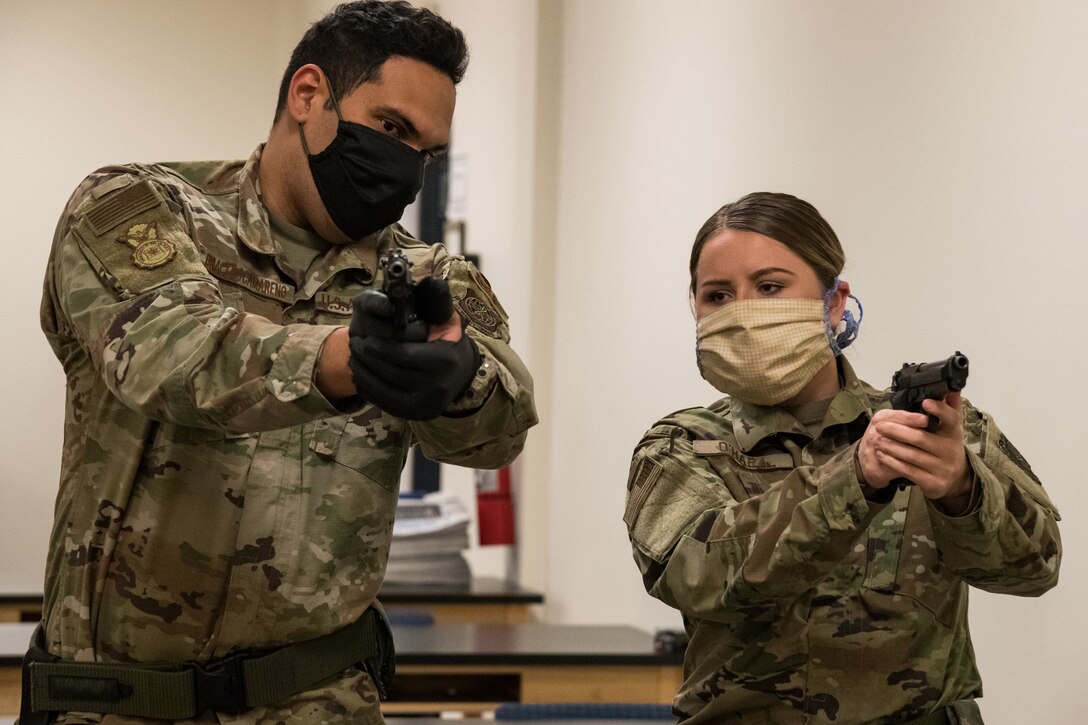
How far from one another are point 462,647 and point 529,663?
19cm

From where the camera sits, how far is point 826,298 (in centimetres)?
188

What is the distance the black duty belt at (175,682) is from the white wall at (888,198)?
119 cm

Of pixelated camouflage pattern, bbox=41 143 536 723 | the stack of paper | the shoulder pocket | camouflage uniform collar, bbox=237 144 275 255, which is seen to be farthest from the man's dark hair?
the stack of paper

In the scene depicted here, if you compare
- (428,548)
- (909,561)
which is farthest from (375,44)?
(428,548)

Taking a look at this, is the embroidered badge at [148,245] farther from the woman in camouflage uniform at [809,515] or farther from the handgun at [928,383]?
the handgun at [928,383]

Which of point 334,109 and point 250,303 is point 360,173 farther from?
point 250,303

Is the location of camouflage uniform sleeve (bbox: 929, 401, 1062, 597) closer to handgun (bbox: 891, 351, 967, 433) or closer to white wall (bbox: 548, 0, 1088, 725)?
handgun (bbox: 891, 351, 967, 433)

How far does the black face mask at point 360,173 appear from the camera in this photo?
1746 millimetres

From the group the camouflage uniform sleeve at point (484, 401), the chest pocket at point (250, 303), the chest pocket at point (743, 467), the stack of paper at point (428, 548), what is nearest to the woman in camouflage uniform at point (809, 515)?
the chest pocket at point (743, 467)

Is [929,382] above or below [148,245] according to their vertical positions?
below

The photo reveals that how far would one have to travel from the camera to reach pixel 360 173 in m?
1.74

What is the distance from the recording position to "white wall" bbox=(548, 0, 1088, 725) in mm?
2092

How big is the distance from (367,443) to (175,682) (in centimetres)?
38

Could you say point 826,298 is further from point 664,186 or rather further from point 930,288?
point 664,186
